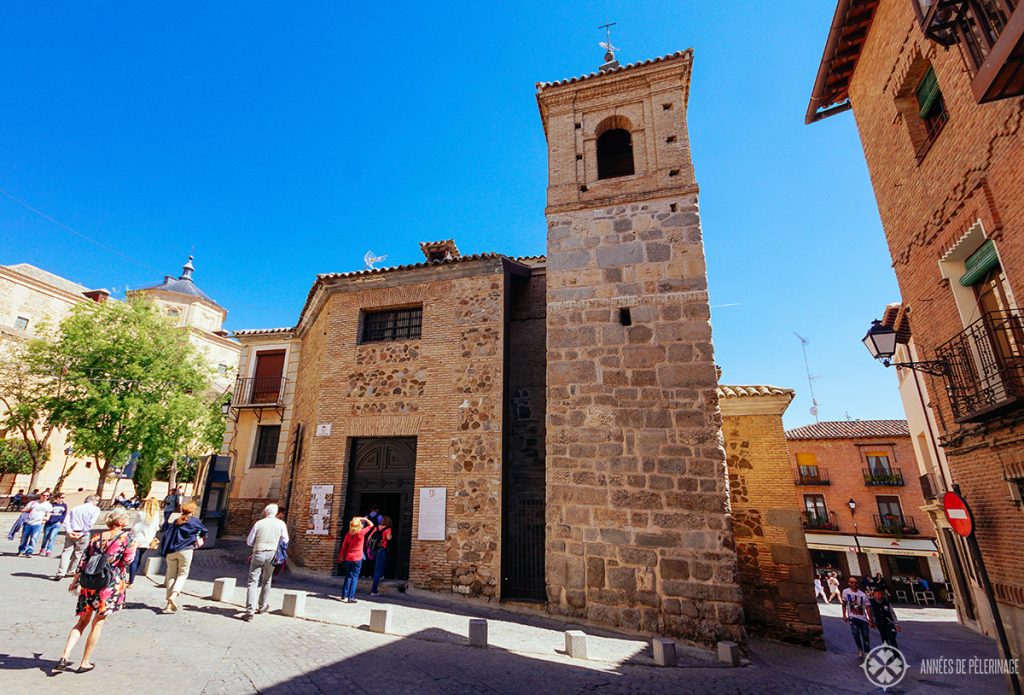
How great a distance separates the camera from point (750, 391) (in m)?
9.38

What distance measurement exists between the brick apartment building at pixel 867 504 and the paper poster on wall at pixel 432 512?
21643 mm

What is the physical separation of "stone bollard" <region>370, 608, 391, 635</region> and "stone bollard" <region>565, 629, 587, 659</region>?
2.30m

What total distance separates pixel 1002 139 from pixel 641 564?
25.0 ft

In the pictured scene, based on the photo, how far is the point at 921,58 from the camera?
8016 mm

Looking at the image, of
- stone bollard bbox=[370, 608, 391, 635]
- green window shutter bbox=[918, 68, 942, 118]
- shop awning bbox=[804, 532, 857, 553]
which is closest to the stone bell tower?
stone bollard bbox=[370, 608, 391, 635]

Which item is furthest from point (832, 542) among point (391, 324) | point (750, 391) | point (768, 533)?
point (391, 324)

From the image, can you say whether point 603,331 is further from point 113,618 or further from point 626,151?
point 113,618

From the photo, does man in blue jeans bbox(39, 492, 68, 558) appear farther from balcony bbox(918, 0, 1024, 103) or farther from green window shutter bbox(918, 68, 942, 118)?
green window shutter bbox(918, 68, 942, 118)

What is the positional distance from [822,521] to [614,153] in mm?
23844

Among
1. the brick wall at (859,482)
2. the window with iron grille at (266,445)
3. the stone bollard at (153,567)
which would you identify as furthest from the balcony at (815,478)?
the stone bollard at (153,567)

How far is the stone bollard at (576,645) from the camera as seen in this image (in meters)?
5.68

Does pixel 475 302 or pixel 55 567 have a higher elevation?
pixel 475 302

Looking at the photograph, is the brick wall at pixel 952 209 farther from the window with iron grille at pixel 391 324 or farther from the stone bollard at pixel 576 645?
the window with iron grille at pixel 391 324

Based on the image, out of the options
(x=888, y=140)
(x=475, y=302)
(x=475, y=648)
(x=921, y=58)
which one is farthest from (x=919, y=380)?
(x=475, y=648)
